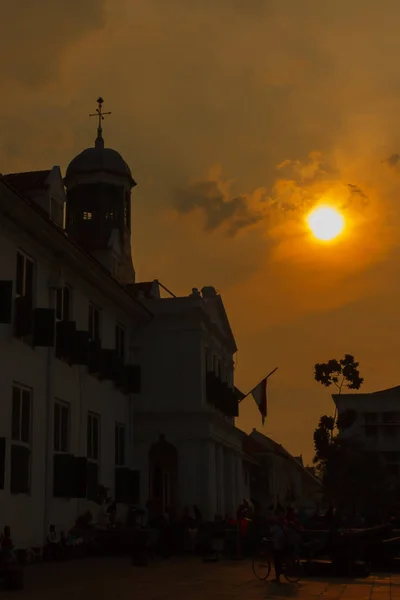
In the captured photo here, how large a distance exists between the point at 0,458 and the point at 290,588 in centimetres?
765

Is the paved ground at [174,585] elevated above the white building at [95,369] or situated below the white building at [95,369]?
below

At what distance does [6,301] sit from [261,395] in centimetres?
2443

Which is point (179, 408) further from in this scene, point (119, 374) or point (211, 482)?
point (119, 374)

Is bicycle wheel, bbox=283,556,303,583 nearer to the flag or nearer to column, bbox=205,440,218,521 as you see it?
column, bbox=205,440,218,521

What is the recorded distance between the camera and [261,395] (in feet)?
144

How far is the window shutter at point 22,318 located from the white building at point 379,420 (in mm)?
80252

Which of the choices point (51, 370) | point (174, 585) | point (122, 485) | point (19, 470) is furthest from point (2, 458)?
point (122, 485)

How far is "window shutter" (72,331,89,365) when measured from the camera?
26938 mm

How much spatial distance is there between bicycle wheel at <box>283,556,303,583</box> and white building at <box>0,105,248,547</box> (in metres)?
7.10

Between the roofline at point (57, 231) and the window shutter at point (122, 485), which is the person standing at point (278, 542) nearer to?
the roofline at point (57, 231)

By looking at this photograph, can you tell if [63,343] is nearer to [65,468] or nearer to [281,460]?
[65,468]

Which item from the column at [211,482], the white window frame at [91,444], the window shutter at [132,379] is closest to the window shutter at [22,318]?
the white window frame at [91,444]

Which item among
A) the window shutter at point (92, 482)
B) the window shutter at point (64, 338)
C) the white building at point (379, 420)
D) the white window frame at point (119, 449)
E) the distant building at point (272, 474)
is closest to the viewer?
the window shutter at point (64, 338)

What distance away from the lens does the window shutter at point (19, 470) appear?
891 inches
